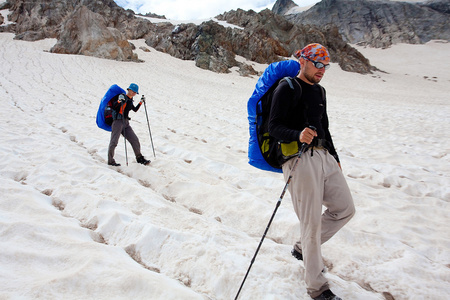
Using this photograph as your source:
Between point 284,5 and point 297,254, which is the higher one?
point 284,5

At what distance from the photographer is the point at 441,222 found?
3.61 m

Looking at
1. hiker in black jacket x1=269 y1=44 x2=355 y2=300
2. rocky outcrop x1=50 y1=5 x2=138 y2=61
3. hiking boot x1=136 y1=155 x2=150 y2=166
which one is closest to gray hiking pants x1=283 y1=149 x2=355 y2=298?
Answer: hiker in black jacket x1=269 y1=44 x2=355 y2=300

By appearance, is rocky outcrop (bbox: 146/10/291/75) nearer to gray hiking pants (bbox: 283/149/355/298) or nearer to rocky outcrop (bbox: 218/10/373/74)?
rocky outcrop (bbox: 218/10/373/74)

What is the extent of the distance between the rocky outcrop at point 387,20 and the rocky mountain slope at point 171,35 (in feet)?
82.5

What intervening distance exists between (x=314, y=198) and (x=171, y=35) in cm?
3961

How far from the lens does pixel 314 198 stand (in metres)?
2.10

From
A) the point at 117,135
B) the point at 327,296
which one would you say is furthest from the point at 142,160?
the point at 327,296

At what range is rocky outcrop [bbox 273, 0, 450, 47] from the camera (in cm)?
6172

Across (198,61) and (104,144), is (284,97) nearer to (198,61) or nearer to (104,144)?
(104,144)

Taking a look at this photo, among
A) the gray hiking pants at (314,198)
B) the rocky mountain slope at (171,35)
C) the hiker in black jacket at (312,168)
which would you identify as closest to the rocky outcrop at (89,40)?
the rocky mountain slope at (171,35)

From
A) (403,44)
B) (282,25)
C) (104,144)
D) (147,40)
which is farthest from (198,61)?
(403,44)

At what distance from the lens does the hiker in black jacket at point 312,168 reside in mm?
2117

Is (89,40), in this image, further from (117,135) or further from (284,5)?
(284,5)

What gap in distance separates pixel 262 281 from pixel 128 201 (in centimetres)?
227
